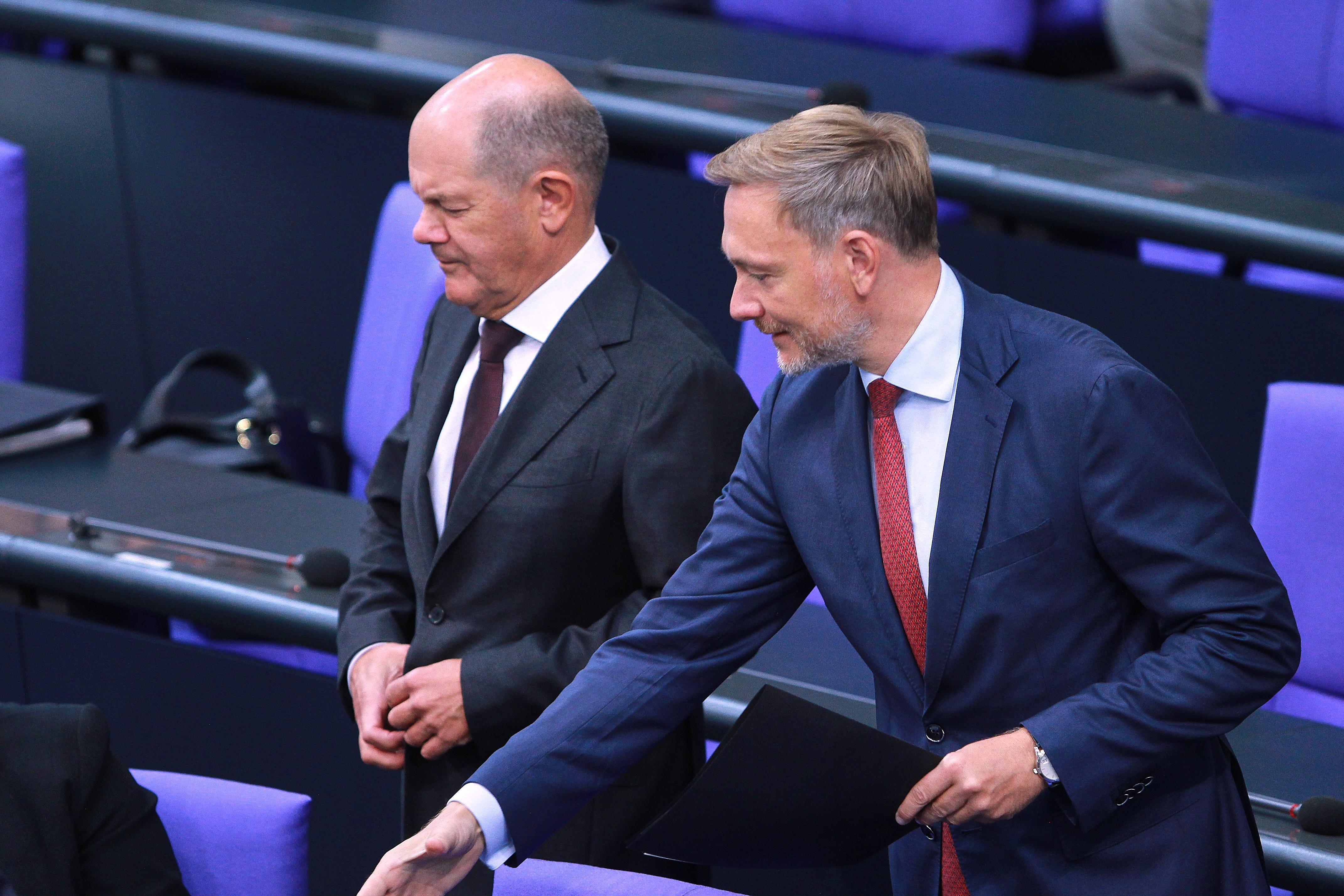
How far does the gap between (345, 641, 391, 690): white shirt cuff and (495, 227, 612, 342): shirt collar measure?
0.39 metres

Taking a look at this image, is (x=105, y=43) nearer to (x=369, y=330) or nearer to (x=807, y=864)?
(x=369, y=330)

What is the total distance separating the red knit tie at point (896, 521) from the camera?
1562mm

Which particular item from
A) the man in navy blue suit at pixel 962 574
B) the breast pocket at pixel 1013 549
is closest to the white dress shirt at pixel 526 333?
the man in navy blue suit at pixel 962 574

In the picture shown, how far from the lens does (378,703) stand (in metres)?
1.92

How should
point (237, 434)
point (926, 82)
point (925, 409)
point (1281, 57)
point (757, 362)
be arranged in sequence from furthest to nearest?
point (1281, 57) < point (926, 82) < point (237, 434) < point (757, 362) < point (925, 409)

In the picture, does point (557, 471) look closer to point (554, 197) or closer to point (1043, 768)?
point (554, 197)

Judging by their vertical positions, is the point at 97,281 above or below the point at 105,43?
below

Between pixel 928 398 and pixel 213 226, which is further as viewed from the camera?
pixel 213 226

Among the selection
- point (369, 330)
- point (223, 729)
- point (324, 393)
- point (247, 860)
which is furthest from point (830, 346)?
point (324, 393)

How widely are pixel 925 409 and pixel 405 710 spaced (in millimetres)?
683

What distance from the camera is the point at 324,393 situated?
395cm

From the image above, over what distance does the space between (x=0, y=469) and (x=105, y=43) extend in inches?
57.4

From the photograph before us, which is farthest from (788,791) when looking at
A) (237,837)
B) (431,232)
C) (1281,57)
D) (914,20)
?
(914,20)

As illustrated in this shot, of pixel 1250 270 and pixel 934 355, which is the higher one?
pixel 934 355
